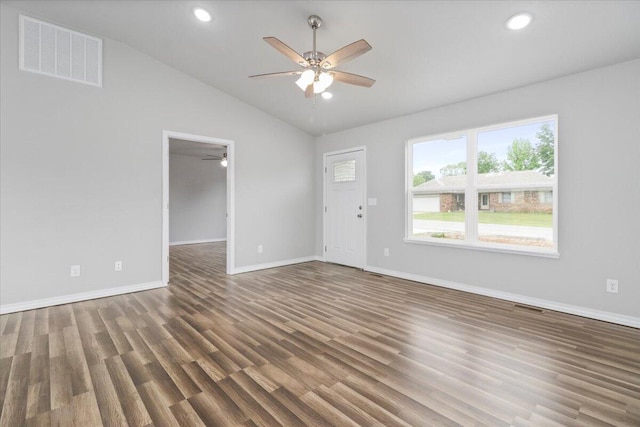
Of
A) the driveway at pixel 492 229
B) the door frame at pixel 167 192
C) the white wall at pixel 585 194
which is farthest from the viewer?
the door frame at pixel 167 192

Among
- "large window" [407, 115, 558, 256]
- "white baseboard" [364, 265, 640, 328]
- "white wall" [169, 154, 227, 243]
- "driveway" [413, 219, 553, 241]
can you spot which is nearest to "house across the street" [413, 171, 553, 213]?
"large window" [407, 115, 558, 256]

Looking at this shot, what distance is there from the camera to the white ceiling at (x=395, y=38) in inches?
Result: 101

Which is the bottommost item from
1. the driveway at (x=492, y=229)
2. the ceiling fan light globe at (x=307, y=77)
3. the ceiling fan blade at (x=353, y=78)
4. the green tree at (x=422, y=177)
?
the driveway at (x=492, y=229)

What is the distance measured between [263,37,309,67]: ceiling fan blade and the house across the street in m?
2.78

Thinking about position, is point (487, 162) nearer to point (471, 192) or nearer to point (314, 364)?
point (471, 192)

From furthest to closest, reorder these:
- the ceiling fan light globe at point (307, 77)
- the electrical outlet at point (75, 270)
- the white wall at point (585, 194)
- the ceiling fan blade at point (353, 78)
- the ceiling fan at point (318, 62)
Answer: the electrical outlet at point (75, 270) < the white wall at point (585, 194) < the ceiling fan blade at point (353, 78) < the ceiling fan light globe at point (307, 77) < the ceiling fan at point (318, 62)

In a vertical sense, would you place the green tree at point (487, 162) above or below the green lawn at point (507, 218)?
above

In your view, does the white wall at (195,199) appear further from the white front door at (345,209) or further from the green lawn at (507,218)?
the green lawn at (507,218)

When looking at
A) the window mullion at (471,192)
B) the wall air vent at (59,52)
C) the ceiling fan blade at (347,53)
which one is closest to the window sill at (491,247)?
the window mullion at (471,192)

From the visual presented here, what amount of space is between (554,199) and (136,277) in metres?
5.45

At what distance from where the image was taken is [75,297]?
3615mm

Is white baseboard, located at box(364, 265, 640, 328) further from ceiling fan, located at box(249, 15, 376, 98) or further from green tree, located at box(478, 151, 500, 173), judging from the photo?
ceiling fan, located at box(249, 15, 376, 98)

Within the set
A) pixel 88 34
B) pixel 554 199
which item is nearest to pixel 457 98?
pixel 554 199

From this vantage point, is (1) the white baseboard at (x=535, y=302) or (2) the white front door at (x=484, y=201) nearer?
(1) the white baseboard at (x=535, y=302)
